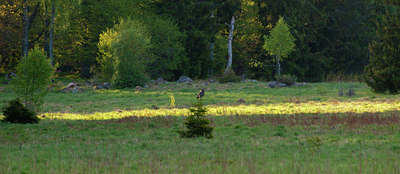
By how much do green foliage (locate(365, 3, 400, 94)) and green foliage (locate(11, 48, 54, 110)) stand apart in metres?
22.4

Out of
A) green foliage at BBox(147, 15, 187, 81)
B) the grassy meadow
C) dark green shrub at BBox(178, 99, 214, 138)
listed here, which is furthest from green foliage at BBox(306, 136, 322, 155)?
green foliage at BBox(147, 15, 187, 81)

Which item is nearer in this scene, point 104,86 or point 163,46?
point 104,86

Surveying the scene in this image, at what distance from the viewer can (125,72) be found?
39312 millimetres

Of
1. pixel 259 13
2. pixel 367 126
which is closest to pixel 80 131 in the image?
pixel 367 126

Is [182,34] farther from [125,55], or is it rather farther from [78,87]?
[78,87]

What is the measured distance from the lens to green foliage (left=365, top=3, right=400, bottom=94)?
29812 mm

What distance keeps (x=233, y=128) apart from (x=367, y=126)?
15.6 feet

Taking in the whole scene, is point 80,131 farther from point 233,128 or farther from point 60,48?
point 60,48

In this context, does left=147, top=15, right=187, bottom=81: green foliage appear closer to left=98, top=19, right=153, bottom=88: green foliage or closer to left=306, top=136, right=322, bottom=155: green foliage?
left=98, top=19, right=153, bottom=88: green foliage

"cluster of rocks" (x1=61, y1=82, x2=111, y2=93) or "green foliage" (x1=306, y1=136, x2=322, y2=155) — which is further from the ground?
"cluster of rocks" (x1=61, y1=82, x2=111, y2=93)

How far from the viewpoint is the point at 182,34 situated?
170ft

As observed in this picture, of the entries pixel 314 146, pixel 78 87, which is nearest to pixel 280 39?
pixel 78 87

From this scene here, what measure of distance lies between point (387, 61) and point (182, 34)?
2708 centimetres

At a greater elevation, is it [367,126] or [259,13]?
[259,13]
